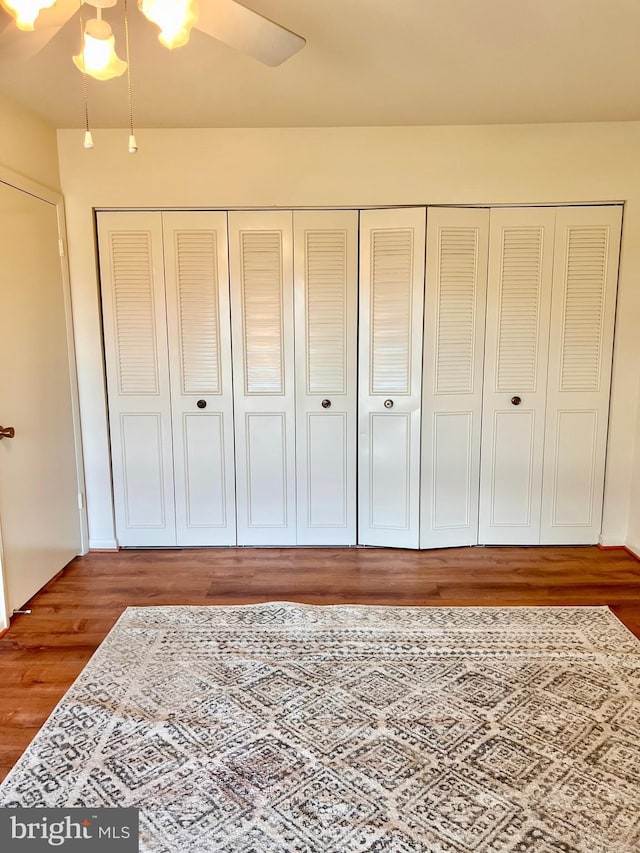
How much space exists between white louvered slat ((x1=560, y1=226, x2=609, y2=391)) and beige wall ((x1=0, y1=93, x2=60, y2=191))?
3027 millimetres

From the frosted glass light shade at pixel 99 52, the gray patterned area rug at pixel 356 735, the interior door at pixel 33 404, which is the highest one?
the frosted glass light shade at pixel 99 52

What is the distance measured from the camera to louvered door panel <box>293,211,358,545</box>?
312cm

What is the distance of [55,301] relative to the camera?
9.82 ft

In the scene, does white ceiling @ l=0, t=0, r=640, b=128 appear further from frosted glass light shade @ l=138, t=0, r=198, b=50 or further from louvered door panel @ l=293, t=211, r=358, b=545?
louvered door panel @ l=293, t=211, r=358, b=545

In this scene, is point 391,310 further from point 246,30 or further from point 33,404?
point 33,404

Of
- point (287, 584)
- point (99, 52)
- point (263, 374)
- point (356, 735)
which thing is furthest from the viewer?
point (263, 374)

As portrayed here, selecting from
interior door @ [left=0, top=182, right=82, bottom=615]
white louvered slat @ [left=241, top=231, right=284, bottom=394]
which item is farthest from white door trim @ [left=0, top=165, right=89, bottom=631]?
white louvered slat @ [left=241, top=231, right=284, bottom=394]

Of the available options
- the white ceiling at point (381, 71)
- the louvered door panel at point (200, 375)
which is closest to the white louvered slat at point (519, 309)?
the white ceiling at point (381, 71)

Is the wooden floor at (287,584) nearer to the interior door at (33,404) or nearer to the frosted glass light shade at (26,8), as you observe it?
the interior door at (33,404)

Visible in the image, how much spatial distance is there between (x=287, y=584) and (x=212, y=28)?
8.19 feet

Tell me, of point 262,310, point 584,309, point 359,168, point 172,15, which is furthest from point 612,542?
point 172,15

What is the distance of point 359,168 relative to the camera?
3.04 metres

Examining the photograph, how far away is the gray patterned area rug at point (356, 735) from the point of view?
1.46 m

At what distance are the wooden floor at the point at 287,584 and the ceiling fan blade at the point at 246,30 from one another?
2381mm
